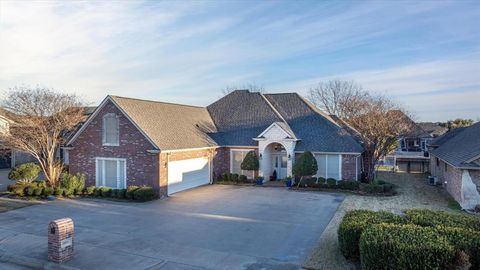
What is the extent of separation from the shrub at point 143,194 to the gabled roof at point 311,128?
11073 millimetres

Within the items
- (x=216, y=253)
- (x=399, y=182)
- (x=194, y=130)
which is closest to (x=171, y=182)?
(x=194, y=130)

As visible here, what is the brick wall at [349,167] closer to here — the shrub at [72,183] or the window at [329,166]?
the window at [329,166]

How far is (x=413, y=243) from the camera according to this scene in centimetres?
789

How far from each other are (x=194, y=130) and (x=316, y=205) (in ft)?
37.2

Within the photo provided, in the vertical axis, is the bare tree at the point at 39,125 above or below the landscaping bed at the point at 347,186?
above

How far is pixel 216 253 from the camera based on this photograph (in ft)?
36.3

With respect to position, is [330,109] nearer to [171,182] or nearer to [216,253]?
[171,182]

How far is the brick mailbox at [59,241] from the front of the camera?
10.0m

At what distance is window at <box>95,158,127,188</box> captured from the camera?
70.3 feet

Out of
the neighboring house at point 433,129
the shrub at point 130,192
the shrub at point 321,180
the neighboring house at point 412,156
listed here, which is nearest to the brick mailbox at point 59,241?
the shrub at point 130,192

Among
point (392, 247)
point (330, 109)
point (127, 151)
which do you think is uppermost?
point (330, 109)

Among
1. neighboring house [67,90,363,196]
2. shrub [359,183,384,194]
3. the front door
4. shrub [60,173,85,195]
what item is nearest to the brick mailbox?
neighboring house [67,90,363,196]

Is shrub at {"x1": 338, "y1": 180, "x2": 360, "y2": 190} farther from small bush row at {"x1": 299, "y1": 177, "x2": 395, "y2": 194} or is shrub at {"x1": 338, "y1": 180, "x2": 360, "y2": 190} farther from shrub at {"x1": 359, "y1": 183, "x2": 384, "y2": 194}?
shrub at {"x1": 359, "y1": 183, "x2": 384, "y2": 194}

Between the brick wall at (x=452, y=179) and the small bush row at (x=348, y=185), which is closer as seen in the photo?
the brick wall at (x=452, y=179)
